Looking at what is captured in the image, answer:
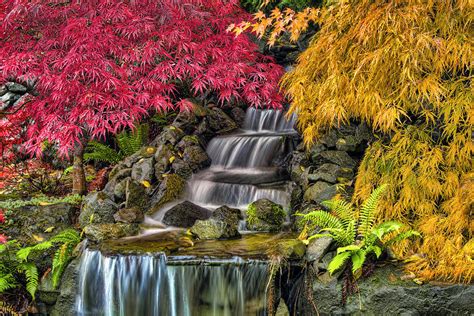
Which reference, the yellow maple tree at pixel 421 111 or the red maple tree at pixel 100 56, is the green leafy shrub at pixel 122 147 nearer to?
the red maple tree at pixel 100 56

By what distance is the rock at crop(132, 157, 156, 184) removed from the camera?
7723 mm

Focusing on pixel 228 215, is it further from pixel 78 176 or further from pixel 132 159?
pixel 78 176

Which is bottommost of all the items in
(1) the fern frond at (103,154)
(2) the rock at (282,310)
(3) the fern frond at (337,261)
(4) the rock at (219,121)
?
(2) the rock at (282,310)

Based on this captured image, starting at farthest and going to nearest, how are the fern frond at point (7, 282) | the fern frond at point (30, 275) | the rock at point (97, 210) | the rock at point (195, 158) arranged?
1. the rock at point (195, 158)
2. the rock at point (97, 210)
3. the fern frond at point (30, 275)
4. the fern frond at point (7, 282)

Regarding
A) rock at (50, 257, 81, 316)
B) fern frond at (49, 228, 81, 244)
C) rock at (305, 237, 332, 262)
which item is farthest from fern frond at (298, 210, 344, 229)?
fern frond at (49, 228, 81, 244)

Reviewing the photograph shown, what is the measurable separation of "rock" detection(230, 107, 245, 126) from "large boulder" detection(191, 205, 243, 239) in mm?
3688

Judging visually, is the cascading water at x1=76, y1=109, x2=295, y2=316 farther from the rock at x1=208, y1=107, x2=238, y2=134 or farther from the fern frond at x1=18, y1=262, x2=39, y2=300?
the rock at x1=208, y1=107, x2=238, y2=134

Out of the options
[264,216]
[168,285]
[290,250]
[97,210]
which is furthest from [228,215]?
[97,210]

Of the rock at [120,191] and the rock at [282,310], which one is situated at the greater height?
the rock at [120,191]

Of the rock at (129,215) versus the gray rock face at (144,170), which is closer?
the rock at (129,215)

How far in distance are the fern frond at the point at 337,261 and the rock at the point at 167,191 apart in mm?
3543

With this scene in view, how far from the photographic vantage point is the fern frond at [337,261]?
14.3 ft

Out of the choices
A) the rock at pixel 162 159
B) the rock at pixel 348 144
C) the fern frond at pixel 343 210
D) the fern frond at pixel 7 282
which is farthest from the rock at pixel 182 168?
the fern frond at pixel 343 210

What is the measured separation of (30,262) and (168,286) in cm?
216
